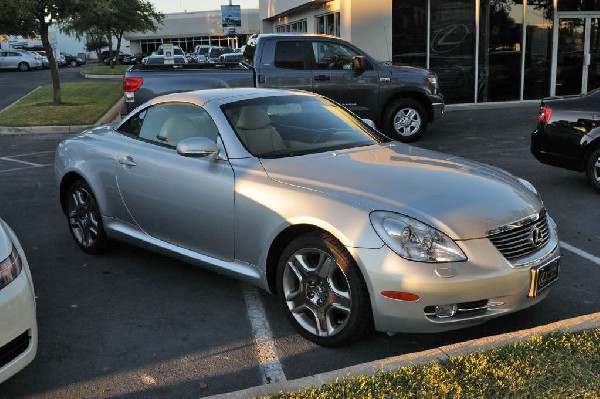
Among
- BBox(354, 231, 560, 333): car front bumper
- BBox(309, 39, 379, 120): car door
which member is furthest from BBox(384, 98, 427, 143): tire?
BBox(354, 231, 560, 333): car front bumper

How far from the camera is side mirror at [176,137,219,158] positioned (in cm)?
435

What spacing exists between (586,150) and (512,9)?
10540mm

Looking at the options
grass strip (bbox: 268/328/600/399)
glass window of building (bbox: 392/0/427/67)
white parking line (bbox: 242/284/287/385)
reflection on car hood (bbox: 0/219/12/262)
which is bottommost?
white parking line (bbox: 242/284/287/385)

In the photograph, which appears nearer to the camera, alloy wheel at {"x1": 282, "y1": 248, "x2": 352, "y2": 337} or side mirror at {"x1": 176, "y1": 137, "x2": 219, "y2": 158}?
alloy wheel at {"x1": 282, "y1": 248, "x2": 352, "y2": 337}

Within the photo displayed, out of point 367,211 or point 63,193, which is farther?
point 63,193

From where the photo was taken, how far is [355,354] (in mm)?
3799

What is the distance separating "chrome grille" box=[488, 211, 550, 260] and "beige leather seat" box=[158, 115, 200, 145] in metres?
2.42

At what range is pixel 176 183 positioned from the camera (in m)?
4.67

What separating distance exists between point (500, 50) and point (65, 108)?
39.9 ft

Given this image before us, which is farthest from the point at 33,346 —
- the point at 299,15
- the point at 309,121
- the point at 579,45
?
the point at 299,15

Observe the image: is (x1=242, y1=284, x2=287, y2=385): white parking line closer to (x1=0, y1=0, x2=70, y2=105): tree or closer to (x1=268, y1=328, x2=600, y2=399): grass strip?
(x1=268, y1=328, x2=600, y2=399): grass strip

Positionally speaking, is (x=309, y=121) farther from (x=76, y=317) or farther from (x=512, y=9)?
(x=512, y=9)

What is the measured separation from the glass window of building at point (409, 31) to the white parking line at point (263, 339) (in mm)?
12739

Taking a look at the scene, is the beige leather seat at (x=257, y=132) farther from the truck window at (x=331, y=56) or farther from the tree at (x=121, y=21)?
the tree at (x=121, y=21)
